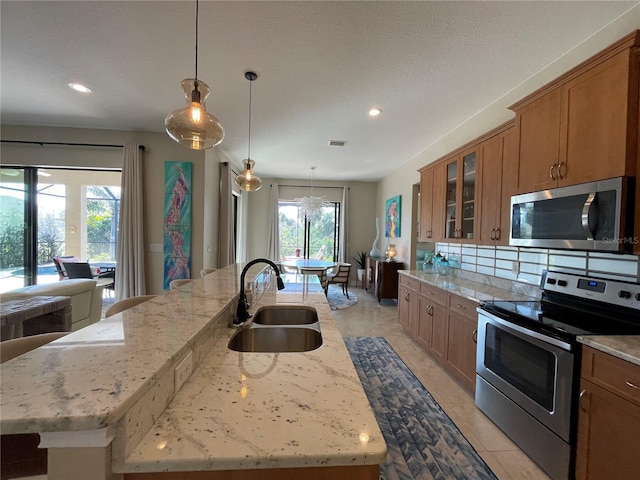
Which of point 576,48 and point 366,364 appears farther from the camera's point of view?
point 366,364

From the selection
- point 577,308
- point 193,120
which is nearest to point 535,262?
point 577,308

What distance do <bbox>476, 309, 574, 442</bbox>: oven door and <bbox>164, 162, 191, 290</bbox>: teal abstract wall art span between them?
3.76 meters

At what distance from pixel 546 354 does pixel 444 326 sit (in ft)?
3.79

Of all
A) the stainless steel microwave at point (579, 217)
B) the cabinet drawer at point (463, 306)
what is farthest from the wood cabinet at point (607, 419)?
the cabinet drawer at point (463, 306)

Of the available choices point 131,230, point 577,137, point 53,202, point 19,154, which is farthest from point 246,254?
point 577,137

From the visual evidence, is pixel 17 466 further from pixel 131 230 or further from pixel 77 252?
pixel 77 252

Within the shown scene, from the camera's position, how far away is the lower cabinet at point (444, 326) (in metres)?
2.31

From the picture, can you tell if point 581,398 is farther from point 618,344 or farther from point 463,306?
point 463,306

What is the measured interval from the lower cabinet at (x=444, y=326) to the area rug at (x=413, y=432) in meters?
0.37

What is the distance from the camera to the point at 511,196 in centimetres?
223

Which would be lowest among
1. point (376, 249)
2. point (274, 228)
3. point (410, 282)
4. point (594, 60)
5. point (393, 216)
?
point (410, 282)

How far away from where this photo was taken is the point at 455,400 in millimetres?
2266

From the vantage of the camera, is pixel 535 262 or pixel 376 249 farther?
pixel 376 249

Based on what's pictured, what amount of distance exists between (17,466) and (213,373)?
60 centimetres
